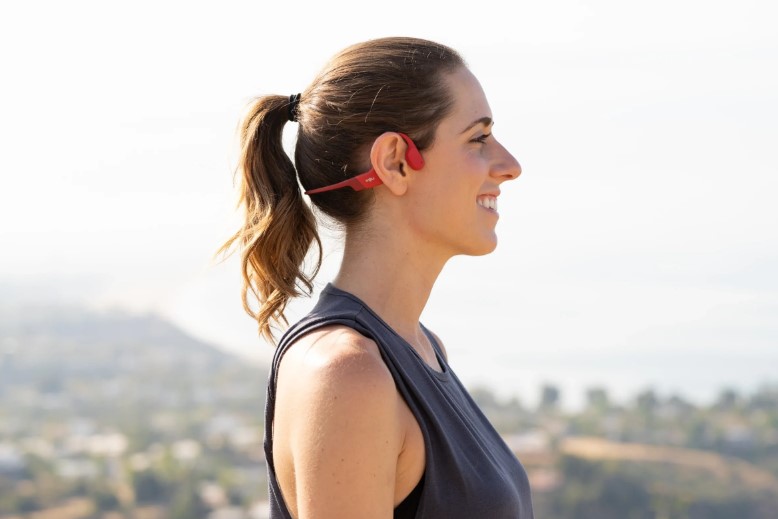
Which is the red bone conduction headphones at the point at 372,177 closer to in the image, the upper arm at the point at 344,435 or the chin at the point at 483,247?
the chin at the point at 483,247

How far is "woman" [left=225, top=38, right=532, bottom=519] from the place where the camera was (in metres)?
1.32

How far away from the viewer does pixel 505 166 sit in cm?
159

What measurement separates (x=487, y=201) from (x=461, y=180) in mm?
60

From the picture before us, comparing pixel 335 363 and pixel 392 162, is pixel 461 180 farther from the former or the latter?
pixel 335 363

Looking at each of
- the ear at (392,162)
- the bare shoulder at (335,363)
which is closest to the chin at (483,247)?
the ear at (392,162)

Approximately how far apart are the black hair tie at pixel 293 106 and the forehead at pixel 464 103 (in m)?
0.25

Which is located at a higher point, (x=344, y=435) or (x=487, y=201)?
(x=487, y=201)

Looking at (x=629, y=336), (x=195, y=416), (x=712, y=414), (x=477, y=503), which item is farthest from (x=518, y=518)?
(x=629, y=336)

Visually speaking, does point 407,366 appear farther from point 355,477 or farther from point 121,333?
point 121,333

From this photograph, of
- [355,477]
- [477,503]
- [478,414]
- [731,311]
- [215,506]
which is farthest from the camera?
[731,311]

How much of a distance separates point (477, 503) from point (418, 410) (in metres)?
0.14

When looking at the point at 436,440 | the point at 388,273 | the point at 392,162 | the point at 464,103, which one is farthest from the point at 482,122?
the point at 436,440

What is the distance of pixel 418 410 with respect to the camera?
1443mm

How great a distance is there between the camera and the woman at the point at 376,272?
1.32 meters
